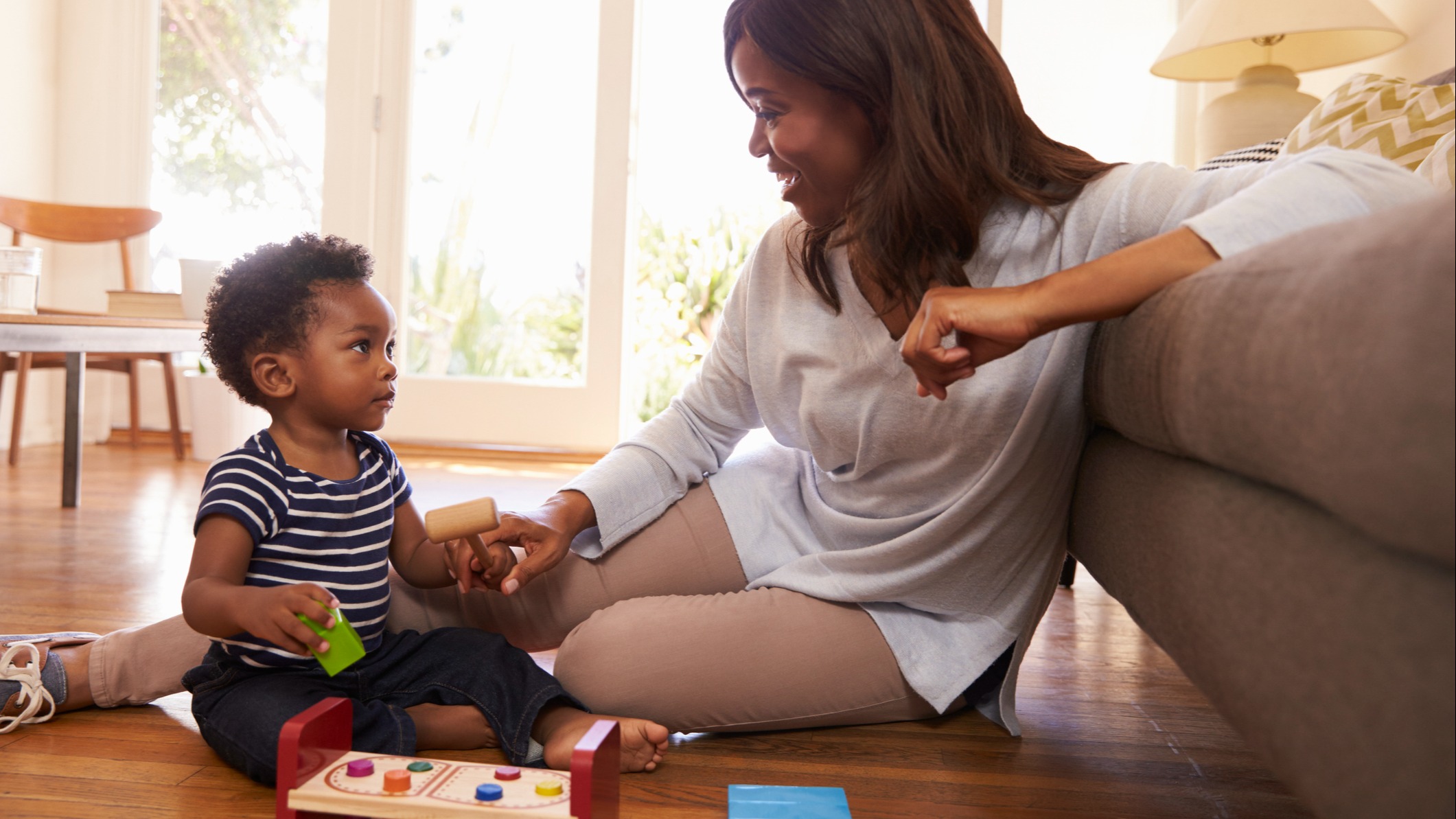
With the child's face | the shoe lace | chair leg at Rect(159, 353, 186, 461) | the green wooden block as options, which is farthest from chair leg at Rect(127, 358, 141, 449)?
the green wooden block

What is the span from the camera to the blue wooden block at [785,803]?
0.82 m

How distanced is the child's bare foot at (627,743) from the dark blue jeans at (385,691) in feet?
0.12

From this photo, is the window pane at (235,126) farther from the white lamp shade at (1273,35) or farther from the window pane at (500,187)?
the white lamp shade at (1273,35)

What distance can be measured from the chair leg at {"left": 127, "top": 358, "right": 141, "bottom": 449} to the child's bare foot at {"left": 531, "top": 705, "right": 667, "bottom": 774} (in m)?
2.98

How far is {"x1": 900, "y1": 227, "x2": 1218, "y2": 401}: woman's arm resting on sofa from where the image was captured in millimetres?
706

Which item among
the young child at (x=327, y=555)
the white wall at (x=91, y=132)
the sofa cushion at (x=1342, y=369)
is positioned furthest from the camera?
the white wall at (x=91, y=132)

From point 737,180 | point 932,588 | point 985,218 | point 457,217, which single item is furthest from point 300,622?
point 737,180

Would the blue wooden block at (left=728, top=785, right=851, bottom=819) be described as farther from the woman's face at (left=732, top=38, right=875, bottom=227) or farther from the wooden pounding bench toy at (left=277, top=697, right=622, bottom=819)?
the woman's face at (left=732, top=38, right=875, bottom=227)

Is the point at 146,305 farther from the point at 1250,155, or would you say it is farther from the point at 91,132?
the point at 1250,155

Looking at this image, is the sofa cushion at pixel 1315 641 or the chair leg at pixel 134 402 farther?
the chair leg at pixel 134 402

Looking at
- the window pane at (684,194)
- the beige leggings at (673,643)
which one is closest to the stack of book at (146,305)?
the window pane at (684,194)

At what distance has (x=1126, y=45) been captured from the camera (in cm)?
312

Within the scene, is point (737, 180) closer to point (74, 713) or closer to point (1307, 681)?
point (74, 713)

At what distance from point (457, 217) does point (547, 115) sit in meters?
0.48
